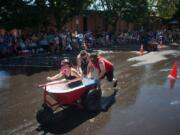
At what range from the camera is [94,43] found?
31.5 metres

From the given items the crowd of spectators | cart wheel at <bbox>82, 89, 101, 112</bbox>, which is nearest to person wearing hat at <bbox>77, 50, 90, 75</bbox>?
cart wheel at <bbox>82, 89, 101, 112</bbox>

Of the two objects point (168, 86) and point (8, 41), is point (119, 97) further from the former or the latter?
point (8, 41)

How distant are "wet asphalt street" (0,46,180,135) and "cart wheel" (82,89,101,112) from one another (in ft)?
0.77

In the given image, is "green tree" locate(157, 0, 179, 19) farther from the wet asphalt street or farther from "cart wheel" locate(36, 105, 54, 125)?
"cart wheel" locate(36, 105, 54, 125)

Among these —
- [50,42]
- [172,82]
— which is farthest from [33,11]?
[172,82]

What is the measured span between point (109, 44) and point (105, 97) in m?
23.1

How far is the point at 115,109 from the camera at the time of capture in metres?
9.38

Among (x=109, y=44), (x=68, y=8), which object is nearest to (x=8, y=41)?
(x=68, y=8)

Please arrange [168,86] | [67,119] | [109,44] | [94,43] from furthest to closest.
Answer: [109,44], [94,43], [168,86], [67,119]

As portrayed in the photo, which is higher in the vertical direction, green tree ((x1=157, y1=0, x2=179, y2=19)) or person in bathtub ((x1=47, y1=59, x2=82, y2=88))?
green tree ((x1=157, y1=0, x2=179, y2=19))

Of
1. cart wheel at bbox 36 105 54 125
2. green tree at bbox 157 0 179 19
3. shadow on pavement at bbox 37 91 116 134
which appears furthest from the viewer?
green tree at bbox 157 0 179 19

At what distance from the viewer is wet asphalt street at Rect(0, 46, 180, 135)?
779 centimetres

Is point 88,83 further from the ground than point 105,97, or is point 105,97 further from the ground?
point 88,83

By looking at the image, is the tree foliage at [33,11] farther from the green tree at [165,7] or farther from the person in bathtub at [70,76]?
the green tree at [165,7]
